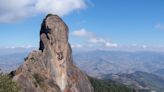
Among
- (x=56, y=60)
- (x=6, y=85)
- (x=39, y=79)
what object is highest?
(x=56, y=60)

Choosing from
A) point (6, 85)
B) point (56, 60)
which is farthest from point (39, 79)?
point (6, 85)

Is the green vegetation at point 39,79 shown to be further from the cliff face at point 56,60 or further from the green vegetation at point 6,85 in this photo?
the green vegetation at point 6,85

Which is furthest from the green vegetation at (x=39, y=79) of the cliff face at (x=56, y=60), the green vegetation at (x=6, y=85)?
the green vegetation at (x=6, y=85)

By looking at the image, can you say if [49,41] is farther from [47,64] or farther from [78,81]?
[78,81]

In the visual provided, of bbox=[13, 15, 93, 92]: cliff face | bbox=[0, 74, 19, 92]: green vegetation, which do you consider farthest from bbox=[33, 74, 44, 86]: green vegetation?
bbox=[0, 74, 19, 92]: green vegetation

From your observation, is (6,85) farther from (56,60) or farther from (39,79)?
(56,60)

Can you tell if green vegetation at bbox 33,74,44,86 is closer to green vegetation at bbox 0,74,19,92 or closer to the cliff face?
the cliff face

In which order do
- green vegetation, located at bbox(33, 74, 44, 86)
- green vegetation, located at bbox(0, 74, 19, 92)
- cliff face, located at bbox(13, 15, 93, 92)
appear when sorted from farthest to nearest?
cliff face, located at bbox(13, 15, 93, 92), green vegetation, located at bbox(33, 74, 44, 86), green vegetation, located at bbox(0, 74, 19, 92)

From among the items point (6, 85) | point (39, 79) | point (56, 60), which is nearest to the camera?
point (6, 85)
